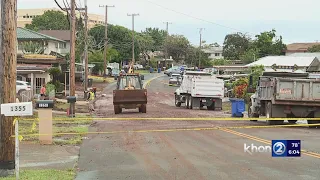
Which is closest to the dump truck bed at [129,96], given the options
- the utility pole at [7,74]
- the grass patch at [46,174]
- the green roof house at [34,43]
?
the grass patch at [46,174]

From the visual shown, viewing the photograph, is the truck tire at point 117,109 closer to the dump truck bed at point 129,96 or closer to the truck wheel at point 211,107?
the dump truck bed at point 129,96

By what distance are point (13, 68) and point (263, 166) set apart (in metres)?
5.86

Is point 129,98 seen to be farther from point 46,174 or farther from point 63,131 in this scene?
point 46,174

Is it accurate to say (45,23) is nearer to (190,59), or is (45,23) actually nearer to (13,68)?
(190,59)

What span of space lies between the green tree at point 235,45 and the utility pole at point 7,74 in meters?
118

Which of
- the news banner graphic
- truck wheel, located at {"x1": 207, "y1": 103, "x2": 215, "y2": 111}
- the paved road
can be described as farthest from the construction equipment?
the news banner graphic

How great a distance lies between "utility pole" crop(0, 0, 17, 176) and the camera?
33.7 ft

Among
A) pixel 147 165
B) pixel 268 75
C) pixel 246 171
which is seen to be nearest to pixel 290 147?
pixel 246 171

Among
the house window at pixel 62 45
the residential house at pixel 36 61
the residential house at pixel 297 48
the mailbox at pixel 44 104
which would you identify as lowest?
the mailbox at pixel 44 104

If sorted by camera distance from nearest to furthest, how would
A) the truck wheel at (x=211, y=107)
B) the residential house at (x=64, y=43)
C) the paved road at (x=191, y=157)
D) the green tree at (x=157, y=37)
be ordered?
the paved road at (x=191, y=157) < the truck wheel at (x=211, y=107) < the residential house at (x=64, y=43) < the green tree at (x=157, y=37)

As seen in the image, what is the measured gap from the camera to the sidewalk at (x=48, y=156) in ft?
38.8

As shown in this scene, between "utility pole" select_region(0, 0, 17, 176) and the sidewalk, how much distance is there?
95 cm

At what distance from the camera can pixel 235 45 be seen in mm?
129625

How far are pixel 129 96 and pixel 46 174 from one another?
63.4 feet
